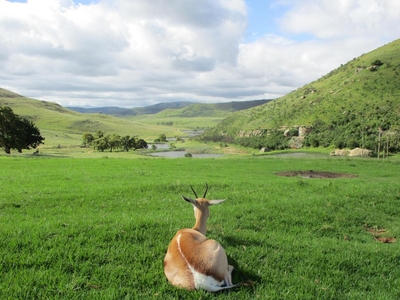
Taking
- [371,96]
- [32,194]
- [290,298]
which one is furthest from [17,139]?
[371,96]

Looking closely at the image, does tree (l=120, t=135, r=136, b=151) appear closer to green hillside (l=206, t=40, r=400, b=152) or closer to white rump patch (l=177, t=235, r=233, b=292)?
green hillside (l=206, t=40, r=400, b=152)

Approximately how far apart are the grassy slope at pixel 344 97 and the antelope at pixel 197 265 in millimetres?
119509

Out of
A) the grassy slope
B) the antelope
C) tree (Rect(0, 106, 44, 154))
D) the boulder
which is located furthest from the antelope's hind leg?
the grassy slope

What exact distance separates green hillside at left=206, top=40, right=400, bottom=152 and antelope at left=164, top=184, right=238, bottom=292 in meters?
106

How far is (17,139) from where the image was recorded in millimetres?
65375

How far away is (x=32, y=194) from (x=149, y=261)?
9.89m

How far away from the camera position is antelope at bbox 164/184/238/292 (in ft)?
19.2

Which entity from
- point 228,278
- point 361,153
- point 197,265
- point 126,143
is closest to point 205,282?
point 197,265

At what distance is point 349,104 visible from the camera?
4870 inches

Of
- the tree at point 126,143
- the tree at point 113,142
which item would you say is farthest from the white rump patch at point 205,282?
the tree at point 126,143

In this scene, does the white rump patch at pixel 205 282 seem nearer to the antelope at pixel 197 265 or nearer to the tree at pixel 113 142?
the antelope at pixel 197 265

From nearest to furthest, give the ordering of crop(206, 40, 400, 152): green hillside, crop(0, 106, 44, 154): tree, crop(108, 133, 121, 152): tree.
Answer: crop(0, 106, 44, 154): tree, crop(206, 40, 400, 152): green hillside, crop(108, 133, 121, 152): tree

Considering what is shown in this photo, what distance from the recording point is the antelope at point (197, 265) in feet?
19.2

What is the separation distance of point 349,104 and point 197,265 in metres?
134
